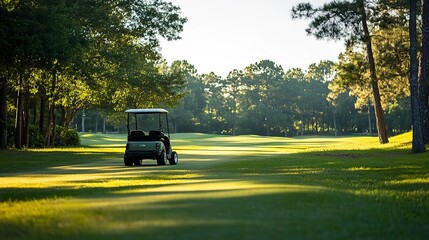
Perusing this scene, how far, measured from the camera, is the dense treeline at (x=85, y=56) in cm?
2675

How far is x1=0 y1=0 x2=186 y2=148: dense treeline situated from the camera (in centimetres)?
2675

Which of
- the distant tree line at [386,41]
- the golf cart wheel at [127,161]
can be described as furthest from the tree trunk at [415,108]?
the golf cart wheel at [127,161]

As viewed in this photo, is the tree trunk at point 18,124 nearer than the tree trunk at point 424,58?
No

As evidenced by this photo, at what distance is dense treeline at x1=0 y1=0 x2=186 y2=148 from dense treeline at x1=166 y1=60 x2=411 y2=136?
66.1 m

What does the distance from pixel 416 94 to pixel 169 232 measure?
71.8 feet

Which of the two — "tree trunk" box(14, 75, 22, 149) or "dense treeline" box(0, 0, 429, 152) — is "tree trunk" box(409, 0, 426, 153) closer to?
→ "dense treeline" box(0, 0, 429, 152)

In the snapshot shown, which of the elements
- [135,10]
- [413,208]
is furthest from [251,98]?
[413,208]

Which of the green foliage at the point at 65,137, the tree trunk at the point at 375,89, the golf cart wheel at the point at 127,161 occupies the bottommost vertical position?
the golf cart wheel at the point at 127,161

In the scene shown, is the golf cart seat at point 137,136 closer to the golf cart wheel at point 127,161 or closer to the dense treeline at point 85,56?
Answer: the golf cart wheel at point 127,161

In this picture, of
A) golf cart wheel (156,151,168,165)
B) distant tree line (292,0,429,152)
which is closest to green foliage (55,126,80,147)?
distant tree line (292,0,429,152)

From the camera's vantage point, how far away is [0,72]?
31.6 m

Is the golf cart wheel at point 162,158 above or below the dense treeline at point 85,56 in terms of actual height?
below

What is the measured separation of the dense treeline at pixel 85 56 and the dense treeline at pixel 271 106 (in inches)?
2601

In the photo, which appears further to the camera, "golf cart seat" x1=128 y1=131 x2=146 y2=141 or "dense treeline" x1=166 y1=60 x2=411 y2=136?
"dense treeline" x1=166 y1=60 x2=411 y2=136
